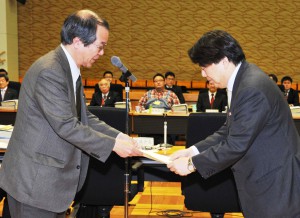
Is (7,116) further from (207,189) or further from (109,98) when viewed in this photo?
(207,189)

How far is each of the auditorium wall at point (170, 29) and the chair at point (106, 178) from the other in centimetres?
1069

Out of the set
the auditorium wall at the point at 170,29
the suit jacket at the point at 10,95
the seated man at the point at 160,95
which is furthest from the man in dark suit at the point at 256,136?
the auditorium wall at the point at 170,29

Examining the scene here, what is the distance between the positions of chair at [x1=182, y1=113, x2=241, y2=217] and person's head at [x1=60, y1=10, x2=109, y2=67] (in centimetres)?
117

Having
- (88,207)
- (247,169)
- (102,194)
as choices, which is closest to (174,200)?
(88,207)

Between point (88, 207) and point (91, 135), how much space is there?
190 centimetres

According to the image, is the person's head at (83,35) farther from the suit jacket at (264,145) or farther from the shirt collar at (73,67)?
the suit jacket at (264,145)

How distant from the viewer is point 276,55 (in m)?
14.0

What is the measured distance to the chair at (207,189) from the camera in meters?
3.35

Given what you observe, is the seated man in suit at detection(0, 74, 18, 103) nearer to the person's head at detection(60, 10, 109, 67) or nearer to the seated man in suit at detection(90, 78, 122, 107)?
the seated man in suit at detection(90, 78, 122, 107)

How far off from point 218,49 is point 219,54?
0.09 feet

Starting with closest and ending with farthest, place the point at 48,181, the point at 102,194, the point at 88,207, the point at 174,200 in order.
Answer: the point at 48,181 → the point at 102,194 → the point at 88,207 → the point at 174,200

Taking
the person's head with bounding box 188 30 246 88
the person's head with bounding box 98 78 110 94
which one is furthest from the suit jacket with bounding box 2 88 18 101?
the person's head with bounding box 188 30 246 88

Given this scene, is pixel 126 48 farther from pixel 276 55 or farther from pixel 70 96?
pixel 70 96

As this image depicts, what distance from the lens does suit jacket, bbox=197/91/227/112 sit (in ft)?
29.9
